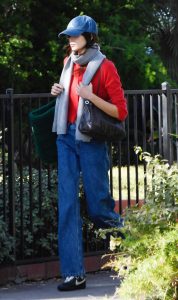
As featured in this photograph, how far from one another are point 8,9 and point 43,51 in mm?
1348

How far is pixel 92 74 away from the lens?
5.91 metres

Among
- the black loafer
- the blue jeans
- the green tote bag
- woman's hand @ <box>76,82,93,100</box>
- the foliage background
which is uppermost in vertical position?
the foliage background

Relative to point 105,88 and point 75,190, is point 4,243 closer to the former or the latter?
point 75,190

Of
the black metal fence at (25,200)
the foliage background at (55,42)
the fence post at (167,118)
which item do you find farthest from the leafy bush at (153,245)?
the foliage background at (55,42)

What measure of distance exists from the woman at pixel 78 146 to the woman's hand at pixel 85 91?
0.04 meters

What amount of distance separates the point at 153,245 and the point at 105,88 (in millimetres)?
1800

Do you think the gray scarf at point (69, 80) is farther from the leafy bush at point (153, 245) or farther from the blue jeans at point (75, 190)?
the leafy bush at point (153, 245)

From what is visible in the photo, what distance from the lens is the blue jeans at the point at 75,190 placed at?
235 inches

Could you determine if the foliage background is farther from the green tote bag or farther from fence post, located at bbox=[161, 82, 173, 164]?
the green tote bag

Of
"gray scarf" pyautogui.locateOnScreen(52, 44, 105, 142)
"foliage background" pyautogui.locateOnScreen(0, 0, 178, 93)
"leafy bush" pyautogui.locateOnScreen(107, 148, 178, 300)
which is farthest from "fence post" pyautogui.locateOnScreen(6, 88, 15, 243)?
"foliage background" pyautogui.locateOnScreen(0, 0, 178, 93)

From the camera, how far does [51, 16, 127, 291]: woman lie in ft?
19.4

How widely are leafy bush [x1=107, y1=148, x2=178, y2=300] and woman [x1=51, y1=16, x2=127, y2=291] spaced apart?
968mm

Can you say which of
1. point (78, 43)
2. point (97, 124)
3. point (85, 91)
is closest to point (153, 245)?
point (97, 124)

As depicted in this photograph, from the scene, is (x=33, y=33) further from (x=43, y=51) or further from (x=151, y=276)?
(x=151, y=276)
